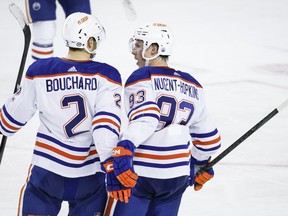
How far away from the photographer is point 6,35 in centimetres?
784

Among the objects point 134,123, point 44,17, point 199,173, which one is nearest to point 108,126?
point 134,123

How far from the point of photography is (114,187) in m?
2.76

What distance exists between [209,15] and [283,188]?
518 centimetres

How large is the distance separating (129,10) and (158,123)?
6.42 meters

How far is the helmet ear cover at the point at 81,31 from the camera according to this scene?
291cm

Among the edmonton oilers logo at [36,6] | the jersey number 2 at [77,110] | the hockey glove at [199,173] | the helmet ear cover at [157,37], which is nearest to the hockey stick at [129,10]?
the edmonton oilers logo at [36,6]

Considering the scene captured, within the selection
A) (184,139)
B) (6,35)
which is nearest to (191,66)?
(6,35)

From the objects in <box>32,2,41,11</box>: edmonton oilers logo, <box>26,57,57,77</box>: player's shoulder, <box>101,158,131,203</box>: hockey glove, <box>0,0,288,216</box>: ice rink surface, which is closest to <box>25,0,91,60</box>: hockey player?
<box>32,2,41,11</box>: edmonton oilers logo

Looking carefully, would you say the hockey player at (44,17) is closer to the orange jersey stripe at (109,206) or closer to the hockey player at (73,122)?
the hockey player at (73,122)

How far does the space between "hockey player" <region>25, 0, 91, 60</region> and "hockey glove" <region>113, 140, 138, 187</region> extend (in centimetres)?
325

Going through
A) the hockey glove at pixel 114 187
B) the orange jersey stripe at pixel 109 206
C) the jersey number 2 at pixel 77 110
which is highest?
the jersey number 2 at pixel 77 110

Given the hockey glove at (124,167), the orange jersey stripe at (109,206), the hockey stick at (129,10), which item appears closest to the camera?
the hockey glove at (124,167)

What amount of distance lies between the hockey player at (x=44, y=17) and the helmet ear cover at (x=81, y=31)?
2.92 metres

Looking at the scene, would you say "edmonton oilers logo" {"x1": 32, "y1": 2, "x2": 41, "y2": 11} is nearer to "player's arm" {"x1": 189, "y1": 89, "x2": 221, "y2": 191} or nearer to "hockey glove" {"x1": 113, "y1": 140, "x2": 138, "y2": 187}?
"player's arm" {"x1": 189, "y1": 89, "x2": 221, "y2": 191}
